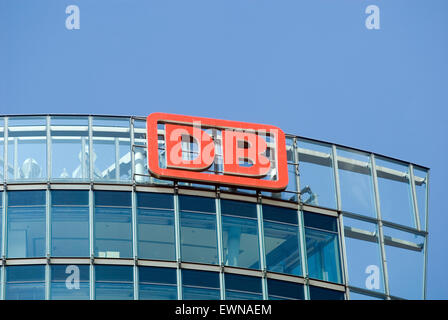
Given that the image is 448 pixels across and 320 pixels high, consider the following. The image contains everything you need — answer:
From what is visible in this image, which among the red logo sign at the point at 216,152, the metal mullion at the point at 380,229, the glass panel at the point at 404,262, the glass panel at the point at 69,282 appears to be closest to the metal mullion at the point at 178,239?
the red logo sign at the point at 216,152

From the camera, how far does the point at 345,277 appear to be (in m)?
45.3

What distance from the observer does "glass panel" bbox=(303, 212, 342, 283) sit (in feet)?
147

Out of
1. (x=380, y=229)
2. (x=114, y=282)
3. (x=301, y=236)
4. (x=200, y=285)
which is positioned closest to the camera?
(x=114, y=282)

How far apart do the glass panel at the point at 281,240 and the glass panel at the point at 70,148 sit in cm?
757

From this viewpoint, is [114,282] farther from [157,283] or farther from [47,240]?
[47,240]

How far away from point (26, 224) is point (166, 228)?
5411mm

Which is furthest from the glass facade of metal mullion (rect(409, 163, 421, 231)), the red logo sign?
metal mullion (rect(409, 163, 421, 231))

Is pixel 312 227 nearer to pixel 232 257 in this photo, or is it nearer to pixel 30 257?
pixel 232 257

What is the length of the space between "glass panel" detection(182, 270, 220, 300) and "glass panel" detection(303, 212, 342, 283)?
4.23m

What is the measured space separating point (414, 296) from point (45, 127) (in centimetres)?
1699

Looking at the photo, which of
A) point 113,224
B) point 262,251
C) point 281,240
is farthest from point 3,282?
point 281,240

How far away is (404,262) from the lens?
156 ft

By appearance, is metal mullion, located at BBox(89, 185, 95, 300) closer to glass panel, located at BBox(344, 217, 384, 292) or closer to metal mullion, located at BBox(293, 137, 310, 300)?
metal mullion, located at BBox(293, 137, 310, 300)
